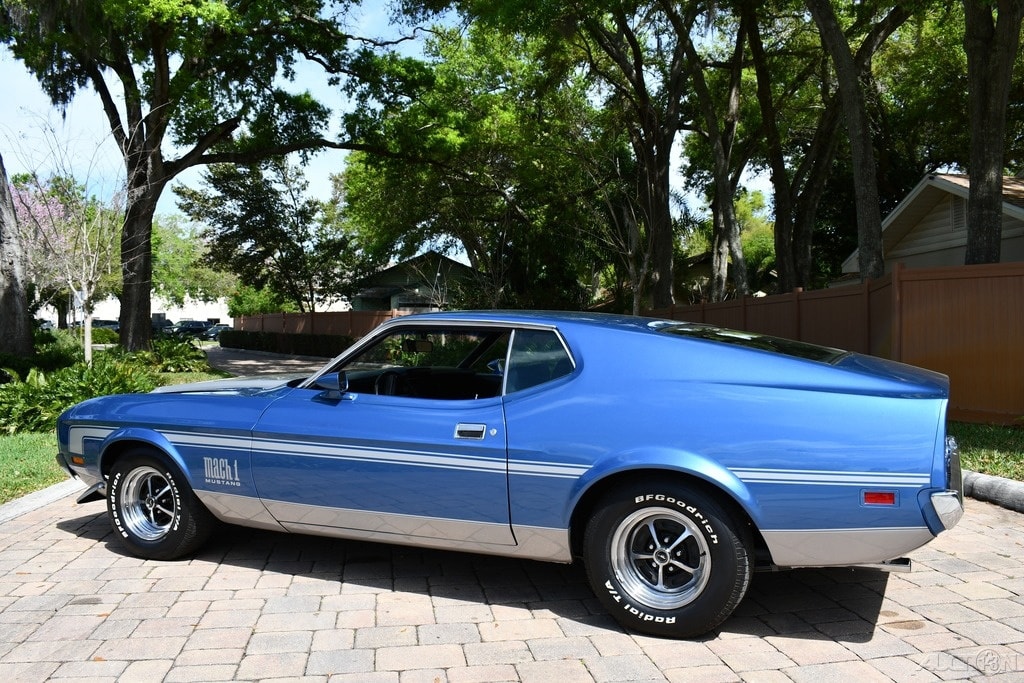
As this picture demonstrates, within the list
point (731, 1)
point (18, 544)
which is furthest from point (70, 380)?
point (731, 1)

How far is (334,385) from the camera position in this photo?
14.4ft

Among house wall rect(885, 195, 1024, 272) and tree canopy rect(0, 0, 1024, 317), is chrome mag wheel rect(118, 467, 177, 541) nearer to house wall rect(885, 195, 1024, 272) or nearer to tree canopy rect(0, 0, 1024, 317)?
tree canopy rect(0, 0, 1024, 317)

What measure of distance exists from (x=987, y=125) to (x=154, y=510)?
1108cm

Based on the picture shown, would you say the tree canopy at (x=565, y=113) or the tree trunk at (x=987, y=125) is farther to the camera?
the tree canopy at (x=565, y=113)

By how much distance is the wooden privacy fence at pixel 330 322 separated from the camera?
28.5 m

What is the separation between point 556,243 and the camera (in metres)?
26.6

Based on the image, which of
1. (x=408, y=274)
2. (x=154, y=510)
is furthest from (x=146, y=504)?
(x=408, y=274)

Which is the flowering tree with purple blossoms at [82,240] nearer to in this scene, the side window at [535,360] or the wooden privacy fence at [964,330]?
the side window at [535,360]

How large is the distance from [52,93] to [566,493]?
18.4 m

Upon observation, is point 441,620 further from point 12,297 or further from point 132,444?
point 12,297

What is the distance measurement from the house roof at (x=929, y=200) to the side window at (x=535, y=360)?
529 inches

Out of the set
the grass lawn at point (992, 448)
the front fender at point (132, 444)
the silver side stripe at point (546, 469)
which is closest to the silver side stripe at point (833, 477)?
the silver side stripe at point (546, 469)

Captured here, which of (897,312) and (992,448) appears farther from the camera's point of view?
(897,312)

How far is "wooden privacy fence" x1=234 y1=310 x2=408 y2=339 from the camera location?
93.6 ft
